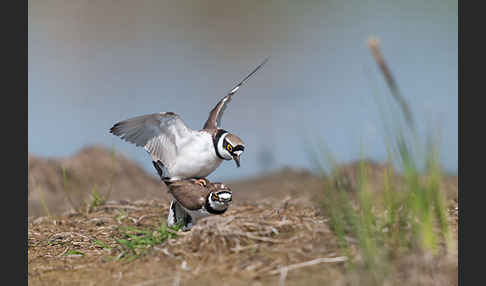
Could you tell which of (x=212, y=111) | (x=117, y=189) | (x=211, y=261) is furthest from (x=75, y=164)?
(x=211, y=261)

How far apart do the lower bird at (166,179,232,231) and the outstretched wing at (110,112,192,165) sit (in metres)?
0.40

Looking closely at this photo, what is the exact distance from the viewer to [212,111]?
6.43 metres

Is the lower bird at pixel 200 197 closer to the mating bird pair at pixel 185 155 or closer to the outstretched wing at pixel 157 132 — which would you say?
the mating bird pair at pixel 185 155

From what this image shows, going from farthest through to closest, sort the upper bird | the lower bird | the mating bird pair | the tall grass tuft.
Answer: the upper bird → the mating bird pair → the lower bird → the tall grass tuft

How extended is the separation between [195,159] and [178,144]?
13.7 inches

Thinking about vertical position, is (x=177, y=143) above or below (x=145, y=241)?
above

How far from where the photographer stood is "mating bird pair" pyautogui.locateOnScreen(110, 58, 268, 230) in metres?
5.48

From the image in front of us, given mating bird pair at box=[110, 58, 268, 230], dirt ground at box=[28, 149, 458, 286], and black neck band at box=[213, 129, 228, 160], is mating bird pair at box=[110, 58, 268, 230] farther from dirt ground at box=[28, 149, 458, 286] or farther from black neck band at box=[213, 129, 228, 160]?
dirt ground at box=[28, 149, 458, 286]

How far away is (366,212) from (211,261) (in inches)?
52.0

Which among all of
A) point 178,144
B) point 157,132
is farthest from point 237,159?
point 157,132

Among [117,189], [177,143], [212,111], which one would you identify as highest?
[212,111]

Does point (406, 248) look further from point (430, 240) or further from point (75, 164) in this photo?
point (75, 164)

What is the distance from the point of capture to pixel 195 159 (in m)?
5.66

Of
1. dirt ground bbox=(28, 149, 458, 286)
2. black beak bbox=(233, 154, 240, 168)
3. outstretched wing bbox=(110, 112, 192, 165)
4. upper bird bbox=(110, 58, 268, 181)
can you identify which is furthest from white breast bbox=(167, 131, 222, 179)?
dirt ground bbox=(28, 149, 458, 286)
